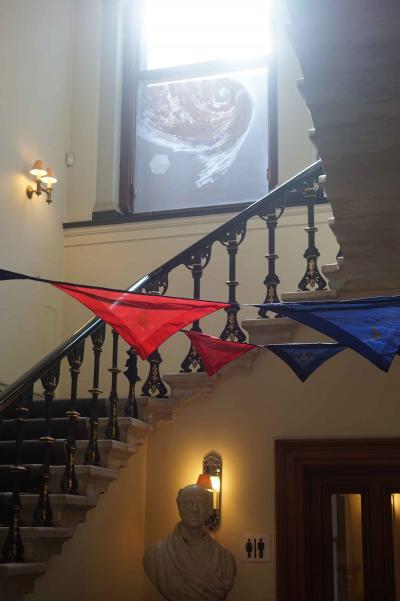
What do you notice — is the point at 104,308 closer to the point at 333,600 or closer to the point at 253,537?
the point at 253,537

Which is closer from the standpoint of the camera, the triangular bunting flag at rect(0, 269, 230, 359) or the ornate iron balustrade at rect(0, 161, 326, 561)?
the triangular bunting flag at rect(0, 269, 230, 359)

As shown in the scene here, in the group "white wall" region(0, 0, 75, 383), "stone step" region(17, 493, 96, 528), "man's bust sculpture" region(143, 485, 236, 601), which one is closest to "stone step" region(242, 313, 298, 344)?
"man's bust sculpture" region(143, 485, 236, 601)

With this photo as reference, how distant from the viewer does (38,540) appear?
14.8 ft

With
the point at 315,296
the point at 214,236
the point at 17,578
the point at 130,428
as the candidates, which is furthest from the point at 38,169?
the point at 17,578

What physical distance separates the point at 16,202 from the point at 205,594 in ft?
12.6

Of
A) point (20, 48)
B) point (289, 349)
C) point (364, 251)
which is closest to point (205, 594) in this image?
point (289, 349)

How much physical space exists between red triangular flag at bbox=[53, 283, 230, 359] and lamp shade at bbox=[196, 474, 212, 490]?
1368 mm

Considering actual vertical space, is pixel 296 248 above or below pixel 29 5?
below

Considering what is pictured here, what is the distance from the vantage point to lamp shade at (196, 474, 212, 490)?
5.20 meters

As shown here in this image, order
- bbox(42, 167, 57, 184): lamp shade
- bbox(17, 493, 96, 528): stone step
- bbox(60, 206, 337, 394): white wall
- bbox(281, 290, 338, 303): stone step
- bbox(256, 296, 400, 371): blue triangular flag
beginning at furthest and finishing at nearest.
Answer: bbox(42, 167, 57, 184): lamp shade, bbox(60, 206, 337, 394): white wall, bbox(281, 290, 338, 303): stone step, bbox(17, 493, 96, 528): stone step, bbox(256, 296, 400, 371): blue triangular flag

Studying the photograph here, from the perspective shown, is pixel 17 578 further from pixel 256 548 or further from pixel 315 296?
pixel 315 296

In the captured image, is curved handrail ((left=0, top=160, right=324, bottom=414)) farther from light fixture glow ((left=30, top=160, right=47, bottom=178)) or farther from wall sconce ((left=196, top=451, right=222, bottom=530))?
light fixture glow ((left=30, top=160, right=47, bottom=178))

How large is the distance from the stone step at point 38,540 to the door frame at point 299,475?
1399mm

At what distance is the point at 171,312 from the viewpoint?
4.25 meters
